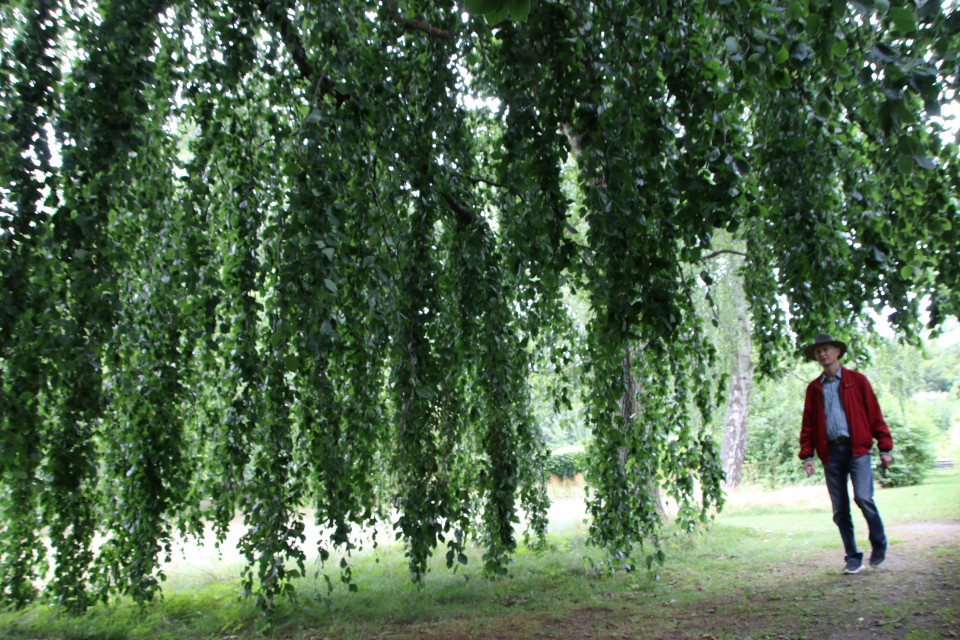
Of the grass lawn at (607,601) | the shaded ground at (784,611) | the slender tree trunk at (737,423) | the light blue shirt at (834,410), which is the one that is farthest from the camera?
the slender tree trunk at (737,423)

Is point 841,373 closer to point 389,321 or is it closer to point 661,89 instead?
point 661,89

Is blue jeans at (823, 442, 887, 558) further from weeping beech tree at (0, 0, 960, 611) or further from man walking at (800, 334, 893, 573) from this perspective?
weeping beech tree at (0, 0, 960, 611)

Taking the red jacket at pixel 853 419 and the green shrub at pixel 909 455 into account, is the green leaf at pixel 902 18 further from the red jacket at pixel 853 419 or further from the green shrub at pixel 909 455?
the green shrub at pixel 909 455

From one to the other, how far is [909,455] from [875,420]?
7.41 m

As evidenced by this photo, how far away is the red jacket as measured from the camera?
3635 millimetres

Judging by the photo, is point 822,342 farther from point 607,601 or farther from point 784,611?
point 607,601

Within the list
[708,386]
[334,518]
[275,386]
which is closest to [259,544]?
[334,518]

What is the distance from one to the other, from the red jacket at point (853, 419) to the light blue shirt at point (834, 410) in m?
0.02

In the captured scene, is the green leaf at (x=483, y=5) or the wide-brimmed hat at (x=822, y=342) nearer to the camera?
the green leaf at (x=483, y=5)

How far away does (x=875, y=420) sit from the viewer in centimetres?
365

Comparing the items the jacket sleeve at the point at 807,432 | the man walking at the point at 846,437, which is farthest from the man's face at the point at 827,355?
the jacket sleeve at the point at 807,432

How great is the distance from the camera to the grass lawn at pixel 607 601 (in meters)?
3.07

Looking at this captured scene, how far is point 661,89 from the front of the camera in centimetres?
248

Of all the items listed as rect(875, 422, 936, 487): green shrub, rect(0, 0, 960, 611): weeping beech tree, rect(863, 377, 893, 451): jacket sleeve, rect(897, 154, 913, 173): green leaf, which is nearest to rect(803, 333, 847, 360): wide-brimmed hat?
rect(0, 0, 960, 611): weeping beech tree
